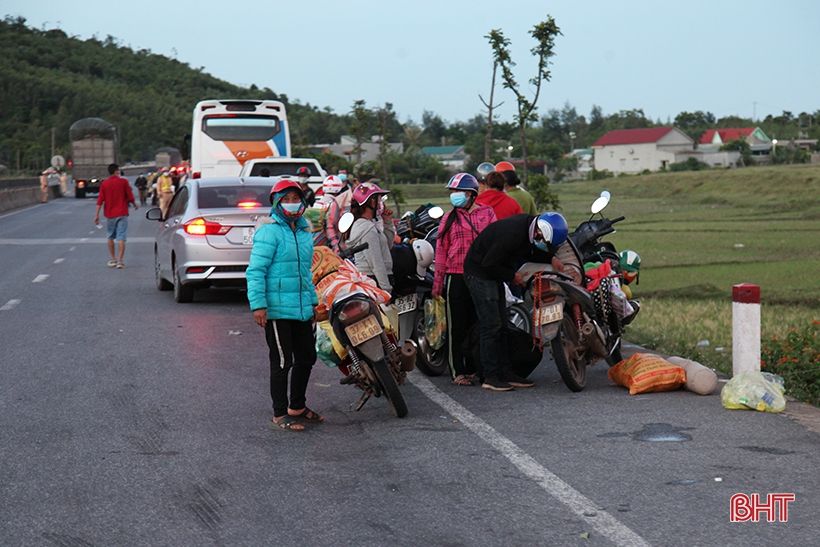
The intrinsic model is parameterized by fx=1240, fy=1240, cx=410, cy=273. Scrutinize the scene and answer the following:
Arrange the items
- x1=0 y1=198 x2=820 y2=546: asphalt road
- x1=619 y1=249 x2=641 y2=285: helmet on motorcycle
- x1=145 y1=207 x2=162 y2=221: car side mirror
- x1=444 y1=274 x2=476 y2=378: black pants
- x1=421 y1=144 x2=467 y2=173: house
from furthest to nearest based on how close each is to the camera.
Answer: x1=421 y1=144 x2=467 y2=173: house
x1=145 y1=207 x2=162 y2=221: car side mirror
x1=619 y1=249 x2=641 y2=285: helmet on motorcycle
x1=444 y1=274 x2=476 y2=378: black pants
x1=0 y1=198 x2=820 y2=546: asphalt road

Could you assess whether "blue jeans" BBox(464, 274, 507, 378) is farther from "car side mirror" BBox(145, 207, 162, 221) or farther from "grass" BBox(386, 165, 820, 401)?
"car side mirror" BBox(145, 207, 162, 221)

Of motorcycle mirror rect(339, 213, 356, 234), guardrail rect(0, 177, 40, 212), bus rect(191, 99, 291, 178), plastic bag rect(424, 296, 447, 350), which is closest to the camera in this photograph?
motorcycle mirror rect(339, 213, 356, 234)

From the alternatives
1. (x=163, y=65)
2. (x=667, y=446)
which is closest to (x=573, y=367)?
(x=667, y=446)

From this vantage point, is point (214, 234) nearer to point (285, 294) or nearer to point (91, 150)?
point (285, 294)

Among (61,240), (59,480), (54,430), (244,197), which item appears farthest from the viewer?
(61,240)

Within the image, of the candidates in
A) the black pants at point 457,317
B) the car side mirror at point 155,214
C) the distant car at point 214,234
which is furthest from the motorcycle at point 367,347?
the car side mirror at point 155,214

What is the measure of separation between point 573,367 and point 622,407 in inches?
30.0

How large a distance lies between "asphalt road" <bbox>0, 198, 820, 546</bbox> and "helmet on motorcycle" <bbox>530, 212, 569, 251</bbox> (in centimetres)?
118

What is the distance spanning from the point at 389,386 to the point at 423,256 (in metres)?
2.43

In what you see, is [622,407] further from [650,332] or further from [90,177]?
[90,177]

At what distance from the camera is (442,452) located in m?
7.58

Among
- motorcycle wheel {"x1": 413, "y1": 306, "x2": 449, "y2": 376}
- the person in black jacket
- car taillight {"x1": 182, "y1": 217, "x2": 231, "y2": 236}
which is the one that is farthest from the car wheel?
the person in black jacket

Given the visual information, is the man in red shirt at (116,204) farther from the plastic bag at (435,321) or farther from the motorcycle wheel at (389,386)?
the motorcycle wheel at (389,386)

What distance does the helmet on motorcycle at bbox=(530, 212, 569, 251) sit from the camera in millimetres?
9578
